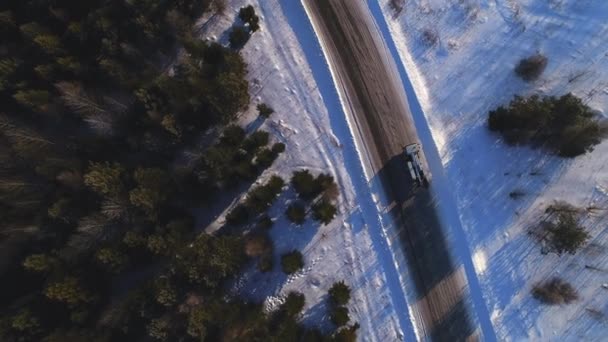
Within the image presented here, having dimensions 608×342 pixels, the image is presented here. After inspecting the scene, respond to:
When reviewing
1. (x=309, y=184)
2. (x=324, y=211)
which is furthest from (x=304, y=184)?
(x=324, y=211)

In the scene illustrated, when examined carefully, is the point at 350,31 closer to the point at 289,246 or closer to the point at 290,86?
the point at 290,86

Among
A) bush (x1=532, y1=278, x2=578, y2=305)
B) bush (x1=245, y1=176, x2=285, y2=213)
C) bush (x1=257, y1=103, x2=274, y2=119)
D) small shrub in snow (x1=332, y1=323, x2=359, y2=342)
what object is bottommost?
bush (x1=532, y1=278, x2=578, y2=305)

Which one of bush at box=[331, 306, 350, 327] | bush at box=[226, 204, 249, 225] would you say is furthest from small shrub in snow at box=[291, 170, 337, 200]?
bush at box=[331, 306, 350, 327]

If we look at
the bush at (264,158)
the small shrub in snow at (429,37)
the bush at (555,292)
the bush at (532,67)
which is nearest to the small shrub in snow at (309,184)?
the bush at (264,158)

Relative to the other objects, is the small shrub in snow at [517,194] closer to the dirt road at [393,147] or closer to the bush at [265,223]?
the dirt road at [393,147]

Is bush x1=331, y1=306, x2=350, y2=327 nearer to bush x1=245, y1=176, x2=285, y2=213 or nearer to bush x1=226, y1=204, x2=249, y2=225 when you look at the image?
bush x1=245, y1=176, x2=285, y2=213

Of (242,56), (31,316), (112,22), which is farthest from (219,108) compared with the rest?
(31,316)
